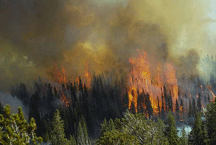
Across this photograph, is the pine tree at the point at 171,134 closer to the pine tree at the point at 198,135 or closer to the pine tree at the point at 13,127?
the pine tree at the point at 198,135

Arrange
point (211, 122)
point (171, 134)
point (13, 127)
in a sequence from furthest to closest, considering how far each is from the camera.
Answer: point (171, 134) → point (211, 122) → point (13, 127)

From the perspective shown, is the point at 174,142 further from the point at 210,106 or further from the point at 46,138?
the point at 46,138

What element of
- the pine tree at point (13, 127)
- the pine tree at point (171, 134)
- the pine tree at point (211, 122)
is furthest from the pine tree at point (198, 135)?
the pine tree at point (13, 127)

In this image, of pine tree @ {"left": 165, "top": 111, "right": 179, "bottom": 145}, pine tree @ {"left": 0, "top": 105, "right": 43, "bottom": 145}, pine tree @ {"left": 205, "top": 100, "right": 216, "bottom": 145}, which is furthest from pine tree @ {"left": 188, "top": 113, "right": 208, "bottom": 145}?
pine tree @ {"left": 0, "top": 105, "right": 43, "bottom": 145}

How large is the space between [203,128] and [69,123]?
13925 cm

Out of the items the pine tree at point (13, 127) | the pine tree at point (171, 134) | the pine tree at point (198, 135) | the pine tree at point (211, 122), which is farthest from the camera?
the pine tree at point (171, 134)

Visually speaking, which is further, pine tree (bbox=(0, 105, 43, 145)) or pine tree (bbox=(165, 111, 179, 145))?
pine tree (bbox=(165, 111, 179, 145))

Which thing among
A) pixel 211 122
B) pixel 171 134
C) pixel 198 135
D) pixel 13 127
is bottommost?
pixel 198 135

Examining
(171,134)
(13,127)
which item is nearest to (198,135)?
(171,134)

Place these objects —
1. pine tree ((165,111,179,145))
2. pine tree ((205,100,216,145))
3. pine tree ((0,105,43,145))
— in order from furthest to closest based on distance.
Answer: pine tree ((165,111,179,145)) → pine tree ((205,100,216,145)) → pine tree ((0,105,43,145))

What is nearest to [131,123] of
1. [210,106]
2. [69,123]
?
[210,106]

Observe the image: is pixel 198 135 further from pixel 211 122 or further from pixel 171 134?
pixel 171 134

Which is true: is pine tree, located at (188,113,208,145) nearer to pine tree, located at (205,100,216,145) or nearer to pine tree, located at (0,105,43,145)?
pine tree, located at (205,100,216,145)

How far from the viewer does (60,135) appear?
91.4 metres
